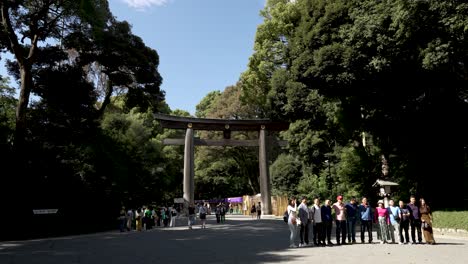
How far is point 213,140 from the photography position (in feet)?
116

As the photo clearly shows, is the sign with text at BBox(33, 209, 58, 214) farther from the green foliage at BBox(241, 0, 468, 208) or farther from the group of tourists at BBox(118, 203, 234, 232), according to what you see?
the green foliage at BBox(241, 0, 468, 208)

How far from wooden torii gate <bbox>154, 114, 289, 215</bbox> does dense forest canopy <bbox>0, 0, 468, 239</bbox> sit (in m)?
4.01

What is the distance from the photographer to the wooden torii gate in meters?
33.6

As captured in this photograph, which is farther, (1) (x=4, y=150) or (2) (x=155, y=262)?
(1) (x=4, y=150)

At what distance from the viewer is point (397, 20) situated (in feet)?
50.9

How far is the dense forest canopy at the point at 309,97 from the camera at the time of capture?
56.1ft

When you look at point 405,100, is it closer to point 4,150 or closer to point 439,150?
point 439,150

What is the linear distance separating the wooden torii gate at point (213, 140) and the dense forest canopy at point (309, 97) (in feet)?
13.2

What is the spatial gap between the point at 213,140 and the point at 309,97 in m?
10.9

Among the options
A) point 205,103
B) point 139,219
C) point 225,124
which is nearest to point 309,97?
point 225,124

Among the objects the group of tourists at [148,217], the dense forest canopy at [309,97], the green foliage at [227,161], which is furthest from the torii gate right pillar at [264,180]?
the green foliage at [227,161]

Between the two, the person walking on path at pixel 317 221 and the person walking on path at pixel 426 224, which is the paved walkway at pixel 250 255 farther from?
the person walking on path at pixel 317 221

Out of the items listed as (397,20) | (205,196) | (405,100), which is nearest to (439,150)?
(405,100)

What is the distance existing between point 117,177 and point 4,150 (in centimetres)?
679
